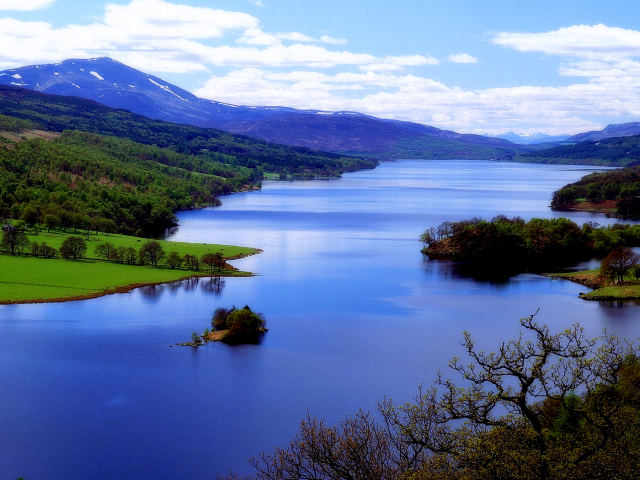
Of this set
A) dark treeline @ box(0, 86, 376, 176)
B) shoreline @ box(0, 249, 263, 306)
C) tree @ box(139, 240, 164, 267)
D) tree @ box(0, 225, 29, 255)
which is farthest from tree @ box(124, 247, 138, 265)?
dark treeline @ box(0, 86, 376, 176)

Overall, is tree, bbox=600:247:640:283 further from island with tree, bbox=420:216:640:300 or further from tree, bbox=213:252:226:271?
tree, bbox=213:252:226:271

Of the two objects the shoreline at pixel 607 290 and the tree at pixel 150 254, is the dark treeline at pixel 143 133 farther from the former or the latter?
the shoreline at pixel 607 290

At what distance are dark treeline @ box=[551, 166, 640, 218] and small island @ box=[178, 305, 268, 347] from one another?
216ft

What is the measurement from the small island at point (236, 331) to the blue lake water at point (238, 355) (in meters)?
0.92

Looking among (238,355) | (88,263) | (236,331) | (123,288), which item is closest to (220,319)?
(236,331)

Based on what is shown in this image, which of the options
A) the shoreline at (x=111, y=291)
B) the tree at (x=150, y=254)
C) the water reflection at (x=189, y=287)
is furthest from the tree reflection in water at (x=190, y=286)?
the tree at (x=150, y=254)

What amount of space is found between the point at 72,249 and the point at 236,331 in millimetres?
22916

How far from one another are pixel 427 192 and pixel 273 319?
89760mm

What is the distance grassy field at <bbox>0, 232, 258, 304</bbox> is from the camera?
4041 cm

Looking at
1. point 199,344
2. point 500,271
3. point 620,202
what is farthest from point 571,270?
point 620,202

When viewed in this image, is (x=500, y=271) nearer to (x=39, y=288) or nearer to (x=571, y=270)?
(x=571, y=270)

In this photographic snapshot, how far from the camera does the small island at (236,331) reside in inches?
1238

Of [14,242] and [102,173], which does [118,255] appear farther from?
[102,173]

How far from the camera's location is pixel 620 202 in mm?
87500
